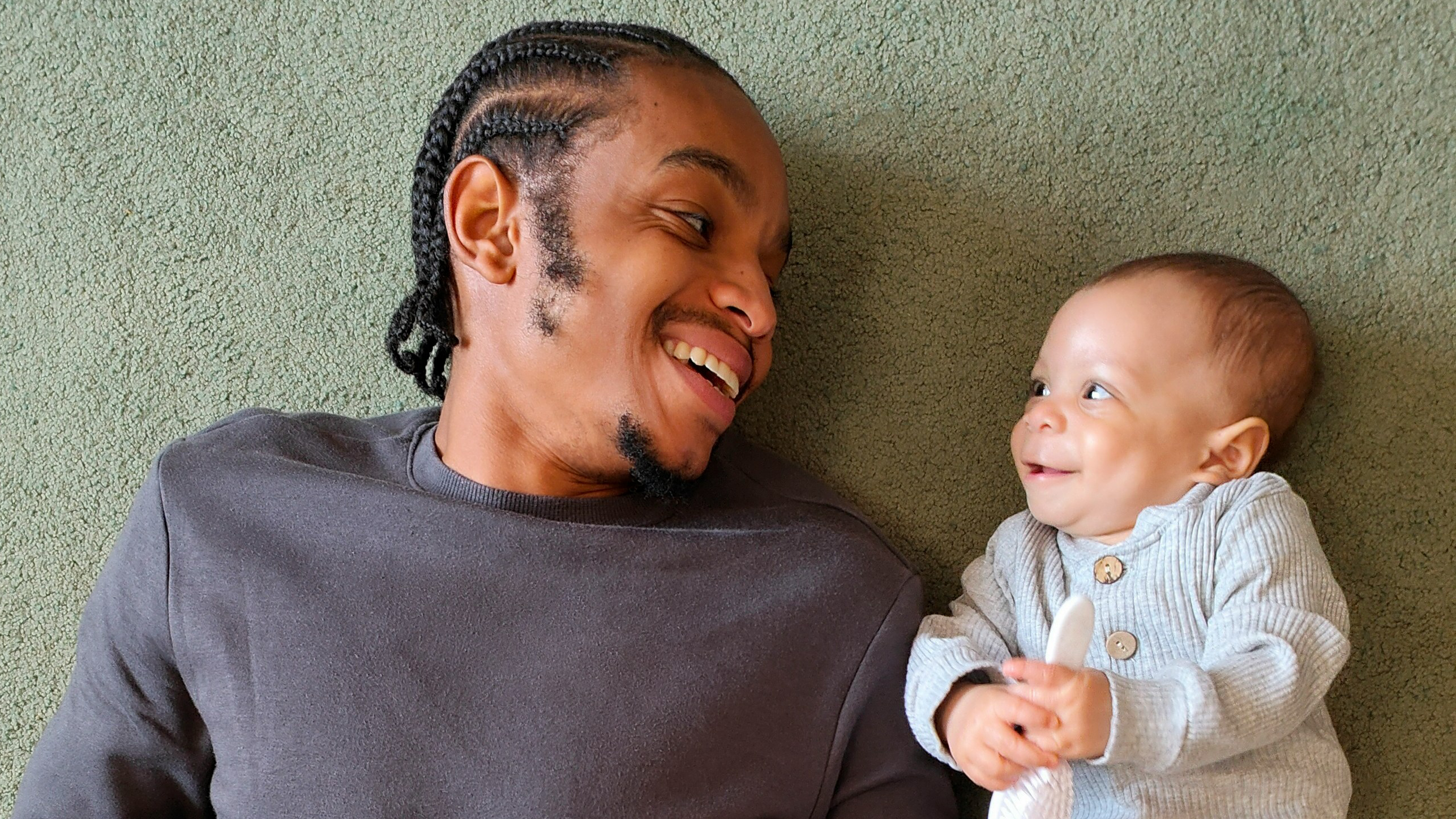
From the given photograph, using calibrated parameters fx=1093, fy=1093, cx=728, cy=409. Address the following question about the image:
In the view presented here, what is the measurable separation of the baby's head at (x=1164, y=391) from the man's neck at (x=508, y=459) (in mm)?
463

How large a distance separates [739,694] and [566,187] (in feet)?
1.72

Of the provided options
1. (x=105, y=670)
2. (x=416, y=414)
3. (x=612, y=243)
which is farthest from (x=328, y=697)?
(x=612, y=243)

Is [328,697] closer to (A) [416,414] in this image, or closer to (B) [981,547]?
(A) [416,414]

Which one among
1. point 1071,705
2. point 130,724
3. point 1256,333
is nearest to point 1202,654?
point 1071,705

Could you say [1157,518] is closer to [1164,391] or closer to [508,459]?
[1164,391]

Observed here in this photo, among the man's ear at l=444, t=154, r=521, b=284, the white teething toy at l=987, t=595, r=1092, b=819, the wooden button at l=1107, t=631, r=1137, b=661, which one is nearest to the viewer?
the white teething toy at l=987, t=595, r=1092, b=819

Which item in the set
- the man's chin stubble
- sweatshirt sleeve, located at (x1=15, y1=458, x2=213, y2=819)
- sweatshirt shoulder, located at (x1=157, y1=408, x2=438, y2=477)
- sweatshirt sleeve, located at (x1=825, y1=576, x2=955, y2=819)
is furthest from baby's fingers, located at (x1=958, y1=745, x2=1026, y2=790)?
sweatshirt sleeve, located at (x1=15, y1=458, x2=213, y2=819)

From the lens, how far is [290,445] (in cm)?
120

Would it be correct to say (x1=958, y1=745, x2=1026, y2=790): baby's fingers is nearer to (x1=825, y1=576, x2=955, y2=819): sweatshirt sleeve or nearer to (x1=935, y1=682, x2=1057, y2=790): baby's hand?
(x1=935, y1=682, x2=1057, y2=790): baby's hand

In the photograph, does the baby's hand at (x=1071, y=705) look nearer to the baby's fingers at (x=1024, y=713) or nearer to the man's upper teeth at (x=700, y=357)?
the baby's fingers at (x=1024, y=713)

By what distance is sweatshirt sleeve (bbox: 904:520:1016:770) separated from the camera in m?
1.04

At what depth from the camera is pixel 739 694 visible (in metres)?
1.05

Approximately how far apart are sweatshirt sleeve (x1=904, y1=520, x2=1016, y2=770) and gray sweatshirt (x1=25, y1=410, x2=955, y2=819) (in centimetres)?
4

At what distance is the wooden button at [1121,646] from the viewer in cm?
101
